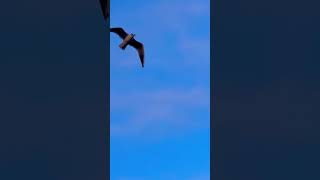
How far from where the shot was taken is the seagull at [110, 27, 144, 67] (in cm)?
3186

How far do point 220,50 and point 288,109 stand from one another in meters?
3.06

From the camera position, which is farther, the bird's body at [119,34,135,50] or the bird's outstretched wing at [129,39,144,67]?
the bird's outstretched wing at [129,39,144,67]

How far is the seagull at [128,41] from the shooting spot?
31.9 m
